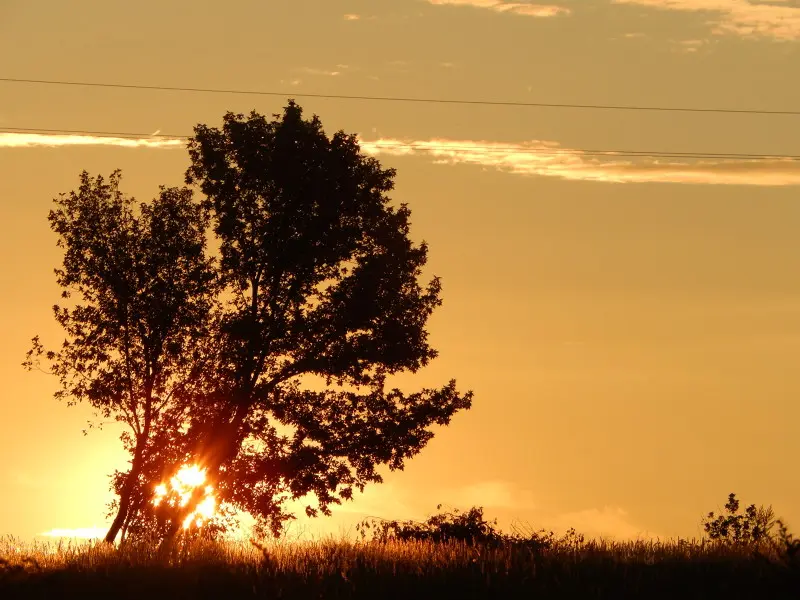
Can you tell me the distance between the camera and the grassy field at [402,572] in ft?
65.3

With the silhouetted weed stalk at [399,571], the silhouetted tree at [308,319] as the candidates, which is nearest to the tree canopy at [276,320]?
the silhouetted tree at [308,319]

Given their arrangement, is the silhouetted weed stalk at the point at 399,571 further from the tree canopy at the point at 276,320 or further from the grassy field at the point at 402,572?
the tree canopy at the point at 276,320

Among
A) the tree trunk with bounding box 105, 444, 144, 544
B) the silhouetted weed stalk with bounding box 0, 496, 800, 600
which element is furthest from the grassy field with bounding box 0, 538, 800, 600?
the tree trunk with bounding box 105, 444, 144, 544

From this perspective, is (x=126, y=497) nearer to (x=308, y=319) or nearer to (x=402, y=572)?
(x=308, y=319)

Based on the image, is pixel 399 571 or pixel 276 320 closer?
pixel 399 571

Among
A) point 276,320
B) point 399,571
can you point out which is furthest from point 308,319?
point 399,571

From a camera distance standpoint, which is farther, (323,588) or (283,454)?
(283,454)

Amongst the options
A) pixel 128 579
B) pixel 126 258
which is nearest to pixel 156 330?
pixel 126 258

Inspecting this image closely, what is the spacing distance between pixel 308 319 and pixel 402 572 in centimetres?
2217

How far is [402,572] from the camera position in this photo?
67.9ft

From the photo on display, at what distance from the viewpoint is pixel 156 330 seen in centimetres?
4266

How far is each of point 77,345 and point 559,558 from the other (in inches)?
1000

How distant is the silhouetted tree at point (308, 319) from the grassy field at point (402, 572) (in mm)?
19264

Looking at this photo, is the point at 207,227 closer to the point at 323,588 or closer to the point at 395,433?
the point at 395,433
